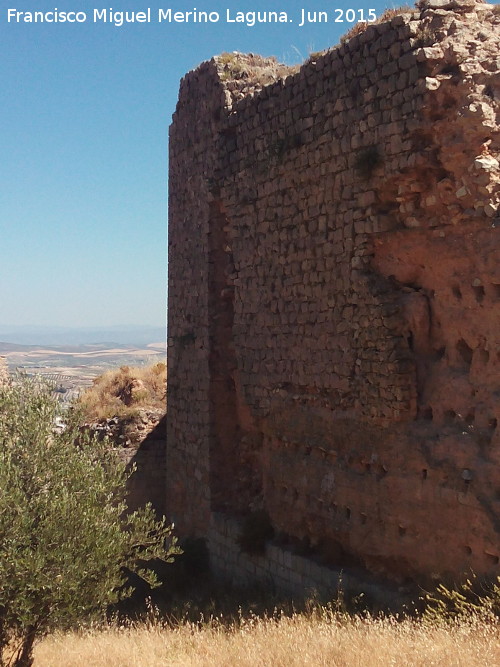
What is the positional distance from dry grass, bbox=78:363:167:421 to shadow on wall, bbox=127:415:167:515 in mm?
602

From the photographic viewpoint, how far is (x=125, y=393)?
1434 centimetres

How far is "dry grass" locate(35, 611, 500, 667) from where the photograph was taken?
561cm

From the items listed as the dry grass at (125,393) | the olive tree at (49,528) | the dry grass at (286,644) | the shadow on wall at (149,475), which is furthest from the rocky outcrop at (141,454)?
the olive tree at (49,528)

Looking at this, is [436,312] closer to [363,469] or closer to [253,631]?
[363,469]

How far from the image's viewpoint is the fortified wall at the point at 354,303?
696 centimetres

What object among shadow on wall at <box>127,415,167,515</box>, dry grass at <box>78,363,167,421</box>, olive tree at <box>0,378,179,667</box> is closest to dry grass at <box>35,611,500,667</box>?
olive tree at <box>0,378,179,667</box>

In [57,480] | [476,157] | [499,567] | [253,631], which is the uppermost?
[476,157]

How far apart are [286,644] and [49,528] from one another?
2.07m

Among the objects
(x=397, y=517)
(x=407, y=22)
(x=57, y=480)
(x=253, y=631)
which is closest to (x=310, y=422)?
A: (x=397, y=517)

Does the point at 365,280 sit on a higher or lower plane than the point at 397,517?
higher

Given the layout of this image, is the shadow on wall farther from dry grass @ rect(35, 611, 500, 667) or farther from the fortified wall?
dry grass @ rect(35, 611, 500, 667)

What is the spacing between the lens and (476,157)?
6.94 m

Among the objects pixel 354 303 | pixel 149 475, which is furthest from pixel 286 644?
pixel 149 475

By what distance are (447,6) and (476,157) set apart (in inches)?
61.4
